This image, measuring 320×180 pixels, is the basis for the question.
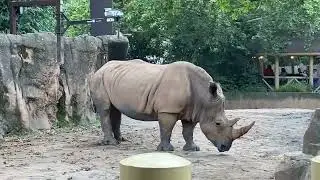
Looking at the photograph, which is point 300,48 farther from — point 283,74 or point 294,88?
point 294,88

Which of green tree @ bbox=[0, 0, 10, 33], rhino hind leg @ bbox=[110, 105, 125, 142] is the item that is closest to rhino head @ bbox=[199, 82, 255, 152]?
rhino hind leg @ bbox=[110, 105, 125, 142]

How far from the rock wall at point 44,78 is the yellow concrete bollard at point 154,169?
30.7ft

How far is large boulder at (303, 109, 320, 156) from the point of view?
5.65 metres

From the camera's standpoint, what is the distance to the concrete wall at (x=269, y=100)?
2362cm

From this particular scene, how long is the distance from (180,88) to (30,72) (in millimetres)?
3667

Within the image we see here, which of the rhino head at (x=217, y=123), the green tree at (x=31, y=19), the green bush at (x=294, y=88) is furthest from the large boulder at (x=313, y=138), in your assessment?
the green bush at (x=294, y=88)

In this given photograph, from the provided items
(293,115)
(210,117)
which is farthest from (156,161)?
(293,115)

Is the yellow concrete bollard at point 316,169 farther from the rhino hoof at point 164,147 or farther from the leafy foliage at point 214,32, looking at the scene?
the leafy foliage at point 214,32

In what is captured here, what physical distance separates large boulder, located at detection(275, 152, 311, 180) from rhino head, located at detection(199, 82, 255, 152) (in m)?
3.03

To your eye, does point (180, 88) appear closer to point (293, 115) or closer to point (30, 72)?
point (30, 72)

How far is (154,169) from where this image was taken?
4.70ft

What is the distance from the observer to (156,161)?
1479 mm

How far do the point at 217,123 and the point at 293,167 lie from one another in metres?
3.37

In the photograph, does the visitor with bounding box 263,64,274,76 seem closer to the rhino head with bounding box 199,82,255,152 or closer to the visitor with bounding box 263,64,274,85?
the visitor with bounding box 263,64,274,85
